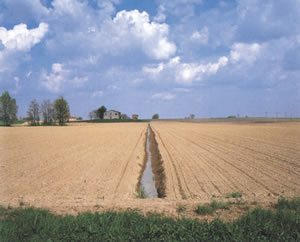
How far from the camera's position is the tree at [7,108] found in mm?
63719

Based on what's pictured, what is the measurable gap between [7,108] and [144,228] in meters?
71.6

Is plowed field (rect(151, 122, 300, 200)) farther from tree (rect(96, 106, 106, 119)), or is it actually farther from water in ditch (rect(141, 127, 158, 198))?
tree (rect(96, 106, 106, 119))

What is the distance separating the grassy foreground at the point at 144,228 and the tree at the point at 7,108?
6640cm

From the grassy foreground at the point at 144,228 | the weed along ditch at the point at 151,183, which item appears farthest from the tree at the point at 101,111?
the grassy foreground at the point at 144,228

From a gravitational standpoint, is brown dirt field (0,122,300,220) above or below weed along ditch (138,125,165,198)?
above

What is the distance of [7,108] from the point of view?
65938mm

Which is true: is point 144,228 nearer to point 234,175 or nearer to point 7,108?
point 234,175

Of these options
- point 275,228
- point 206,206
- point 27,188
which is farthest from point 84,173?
point 275,228

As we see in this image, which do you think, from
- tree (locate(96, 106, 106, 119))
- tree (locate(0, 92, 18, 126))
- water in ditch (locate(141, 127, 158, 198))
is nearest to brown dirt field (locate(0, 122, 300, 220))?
water in ditch (locate(141, 127, 158, 198))

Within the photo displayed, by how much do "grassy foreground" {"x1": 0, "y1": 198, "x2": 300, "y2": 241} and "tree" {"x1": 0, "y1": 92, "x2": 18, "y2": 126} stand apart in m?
66.4

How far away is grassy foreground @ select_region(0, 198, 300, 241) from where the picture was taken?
5262 millimetres

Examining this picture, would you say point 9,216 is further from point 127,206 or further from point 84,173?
point 84,173

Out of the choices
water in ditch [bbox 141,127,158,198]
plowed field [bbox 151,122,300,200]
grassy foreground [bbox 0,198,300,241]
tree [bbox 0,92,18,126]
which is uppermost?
tree [bbox 0,92,18,126]

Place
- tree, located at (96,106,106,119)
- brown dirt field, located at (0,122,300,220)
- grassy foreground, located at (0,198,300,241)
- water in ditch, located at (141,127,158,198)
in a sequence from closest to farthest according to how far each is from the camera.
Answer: grassy foreground, located at (0,198,300,241) < brown dirt field, located at (0,122,300,220) < water in ditch, located at (141,127,158,198) < tree, located at (96,106,106,119)
